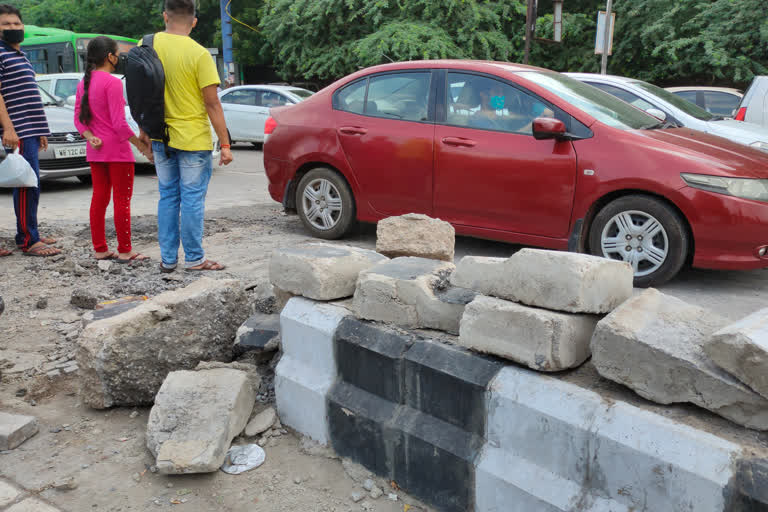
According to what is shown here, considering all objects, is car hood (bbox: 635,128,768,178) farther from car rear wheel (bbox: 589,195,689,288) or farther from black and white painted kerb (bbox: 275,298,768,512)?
black and white painted kerb (bbox: 275,298,768,512)

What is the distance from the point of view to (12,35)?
5.23 m

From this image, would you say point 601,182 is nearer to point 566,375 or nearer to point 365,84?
point 365,84

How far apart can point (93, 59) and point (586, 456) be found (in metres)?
4.62

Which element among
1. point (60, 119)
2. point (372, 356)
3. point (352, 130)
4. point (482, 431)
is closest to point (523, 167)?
point (352, 130)

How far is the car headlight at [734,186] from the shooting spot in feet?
14.2

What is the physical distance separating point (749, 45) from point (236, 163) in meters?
11.7

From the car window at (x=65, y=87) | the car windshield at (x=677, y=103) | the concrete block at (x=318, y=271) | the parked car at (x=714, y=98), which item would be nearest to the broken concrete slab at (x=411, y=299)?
the concrete block at (x=318, y=271)

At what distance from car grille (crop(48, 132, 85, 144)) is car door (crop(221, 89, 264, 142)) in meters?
5.50

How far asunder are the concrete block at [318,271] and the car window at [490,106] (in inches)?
99.6

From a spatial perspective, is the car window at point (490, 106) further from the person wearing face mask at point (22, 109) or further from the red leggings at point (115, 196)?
the person wearing face mask at point (22, 109)

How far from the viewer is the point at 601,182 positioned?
4656mm

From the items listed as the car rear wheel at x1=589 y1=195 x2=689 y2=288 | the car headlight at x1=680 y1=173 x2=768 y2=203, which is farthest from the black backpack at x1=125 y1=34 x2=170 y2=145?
the car headlight at x1=680 y1=173 x2=768 y2=203

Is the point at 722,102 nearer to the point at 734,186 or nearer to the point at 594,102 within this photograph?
the point at 594,102

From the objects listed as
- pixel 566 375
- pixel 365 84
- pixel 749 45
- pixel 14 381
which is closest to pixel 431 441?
pixel 566 375
